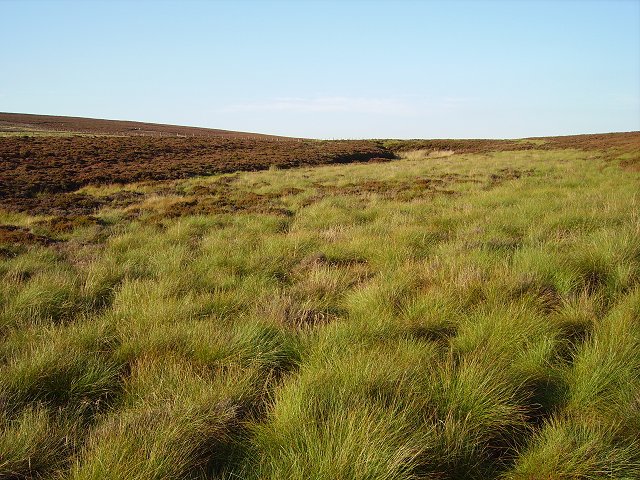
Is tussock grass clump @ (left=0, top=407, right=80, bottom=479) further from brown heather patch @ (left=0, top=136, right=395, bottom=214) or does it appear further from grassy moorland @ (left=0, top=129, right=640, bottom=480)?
brown heather patch @ (left=0, top=136, right=395, bottom=214)

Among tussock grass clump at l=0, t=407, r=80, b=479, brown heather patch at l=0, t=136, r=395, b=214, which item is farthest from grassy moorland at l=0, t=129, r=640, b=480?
brown heather patch at l=0, t=136, r=395, b=214

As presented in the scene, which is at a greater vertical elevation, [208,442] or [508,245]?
[508,245]

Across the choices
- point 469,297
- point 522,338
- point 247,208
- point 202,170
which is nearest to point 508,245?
point 469,297

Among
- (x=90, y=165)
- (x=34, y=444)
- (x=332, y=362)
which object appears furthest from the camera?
(x=90, y=165)

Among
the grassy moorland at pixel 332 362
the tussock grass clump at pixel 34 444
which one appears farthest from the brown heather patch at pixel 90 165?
the tussock grass clump at pixel 34 444

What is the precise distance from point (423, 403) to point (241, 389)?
1070 mm

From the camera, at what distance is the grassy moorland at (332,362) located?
200cm

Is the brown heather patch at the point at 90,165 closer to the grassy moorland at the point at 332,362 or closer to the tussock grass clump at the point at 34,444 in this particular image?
the grassy moorland at the point at 332,362

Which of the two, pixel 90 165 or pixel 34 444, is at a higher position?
pixel 90 165

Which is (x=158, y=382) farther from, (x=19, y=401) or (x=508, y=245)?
(x=508, y=245)

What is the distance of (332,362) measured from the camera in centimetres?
274

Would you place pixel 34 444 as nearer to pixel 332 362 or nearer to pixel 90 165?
pixel 332 362

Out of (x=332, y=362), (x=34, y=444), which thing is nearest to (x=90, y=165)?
(x=34, y=444)

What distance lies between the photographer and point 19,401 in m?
2.55
